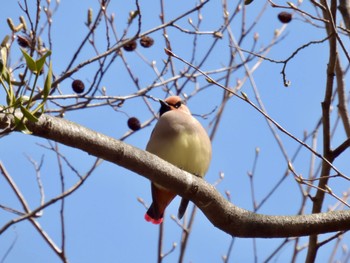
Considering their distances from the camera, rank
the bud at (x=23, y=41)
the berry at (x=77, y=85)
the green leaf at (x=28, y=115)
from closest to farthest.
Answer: the green leaf at (x=28, y=115) < the berry at (x=77, y=85) < the bud at (x=23, y=41)

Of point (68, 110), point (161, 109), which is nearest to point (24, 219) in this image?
point (68, 110)

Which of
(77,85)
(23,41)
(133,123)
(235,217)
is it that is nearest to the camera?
(235,217)

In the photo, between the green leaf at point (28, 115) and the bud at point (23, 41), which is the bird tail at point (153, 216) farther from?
the green leaf at point (28, 115)

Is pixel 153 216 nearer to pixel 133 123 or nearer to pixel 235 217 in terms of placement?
pixel 133 123

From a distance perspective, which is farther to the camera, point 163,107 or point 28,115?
point 163,107

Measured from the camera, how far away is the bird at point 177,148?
429 cm

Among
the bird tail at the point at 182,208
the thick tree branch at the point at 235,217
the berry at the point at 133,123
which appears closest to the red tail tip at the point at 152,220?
the bird tail at the point at 182,208

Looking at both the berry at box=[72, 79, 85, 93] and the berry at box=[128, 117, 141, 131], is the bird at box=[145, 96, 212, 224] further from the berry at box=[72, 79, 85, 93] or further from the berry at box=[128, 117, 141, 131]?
the berry at box=[72, 79, 85, 93]

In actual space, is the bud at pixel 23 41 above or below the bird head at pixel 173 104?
below

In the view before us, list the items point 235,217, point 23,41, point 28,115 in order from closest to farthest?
1. point 28,115
2. point 235,217
3. point 23,41

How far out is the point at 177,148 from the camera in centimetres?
431

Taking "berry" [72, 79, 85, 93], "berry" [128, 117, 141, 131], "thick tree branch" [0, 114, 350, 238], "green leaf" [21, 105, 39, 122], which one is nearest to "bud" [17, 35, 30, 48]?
"berry" [72, 79, 85, 93]

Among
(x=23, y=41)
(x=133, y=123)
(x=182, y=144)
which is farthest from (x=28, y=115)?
(x=182, y=144)

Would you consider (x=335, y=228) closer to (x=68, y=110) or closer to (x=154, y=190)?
(x=68, y=110)
